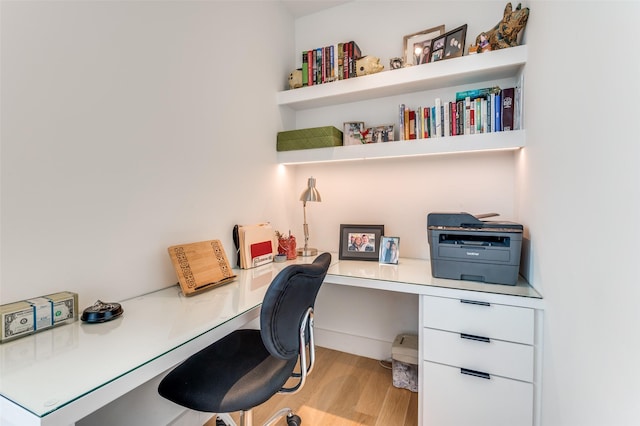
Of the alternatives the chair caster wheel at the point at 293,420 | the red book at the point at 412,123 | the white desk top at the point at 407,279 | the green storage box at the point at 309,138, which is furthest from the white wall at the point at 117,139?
the red book at the point at 412,123

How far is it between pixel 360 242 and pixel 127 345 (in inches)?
62.3

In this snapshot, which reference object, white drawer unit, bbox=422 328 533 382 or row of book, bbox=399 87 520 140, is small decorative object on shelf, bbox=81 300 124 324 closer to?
white drawer unit, bbox=422 328 533 382

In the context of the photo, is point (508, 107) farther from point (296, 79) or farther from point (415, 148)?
point (296, 79)

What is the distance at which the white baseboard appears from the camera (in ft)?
7.25

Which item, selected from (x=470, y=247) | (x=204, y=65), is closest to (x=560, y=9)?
(x=470, y=247)

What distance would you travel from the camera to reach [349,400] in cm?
176

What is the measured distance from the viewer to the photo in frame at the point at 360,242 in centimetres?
209

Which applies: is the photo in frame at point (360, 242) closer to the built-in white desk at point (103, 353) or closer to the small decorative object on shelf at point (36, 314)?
the built-in white desk at point (103, 353)

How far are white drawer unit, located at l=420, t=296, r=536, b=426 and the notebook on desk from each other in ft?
3.55

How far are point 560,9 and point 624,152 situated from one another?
729 mm

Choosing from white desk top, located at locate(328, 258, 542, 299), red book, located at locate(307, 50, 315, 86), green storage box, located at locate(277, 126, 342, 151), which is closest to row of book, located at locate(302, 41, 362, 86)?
red book, located at locate(307, 50, 315, 86)

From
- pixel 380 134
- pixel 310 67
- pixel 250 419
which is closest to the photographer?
pixel 250 419

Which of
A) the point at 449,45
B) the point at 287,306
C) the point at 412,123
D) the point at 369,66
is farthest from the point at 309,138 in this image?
the point at 287,306

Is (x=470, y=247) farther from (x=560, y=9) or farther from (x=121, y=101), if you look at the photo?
(x=121, y=101)
